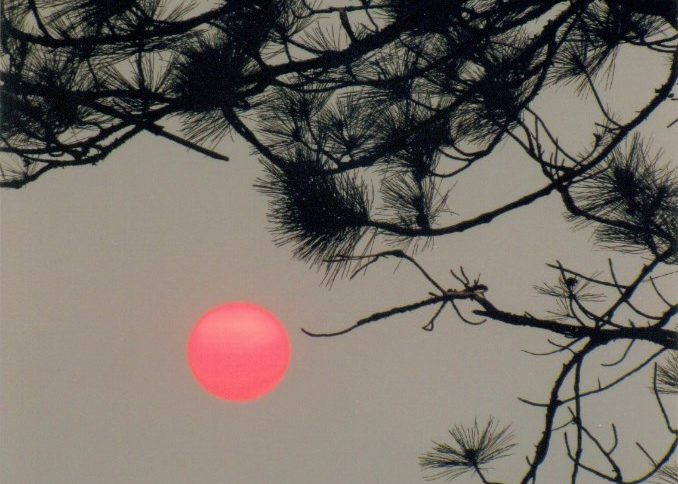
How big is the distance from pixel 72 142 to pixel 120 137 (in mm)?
107

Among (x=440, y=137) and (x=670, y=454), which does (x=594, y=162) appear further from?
(x=670, y=454)

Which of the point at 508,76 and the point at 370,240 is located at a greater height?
the point at 508,76

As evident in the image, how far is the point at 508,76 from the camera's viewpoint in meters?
1.53

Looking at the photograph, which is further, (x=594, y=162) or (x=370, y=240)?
(x=370, y=240)

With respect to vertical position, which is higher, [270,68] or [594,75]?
[594,75]

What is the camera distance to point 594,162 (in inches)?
54.8

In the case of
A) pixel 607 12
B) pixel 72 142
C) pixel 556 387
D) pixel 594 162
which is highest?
pixel 607 12

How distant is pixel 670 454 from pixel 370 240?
2.45 ft

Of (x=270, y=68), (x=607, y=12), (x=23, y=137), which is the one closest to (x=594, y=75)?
(x=607, y=12)

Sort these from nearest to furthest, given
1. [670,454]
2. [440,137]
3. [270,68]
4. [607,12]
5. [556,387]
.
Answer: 1. [670,454]
2. [556,387]
3. [270,68]
4. [607,12]
5. [440,137]

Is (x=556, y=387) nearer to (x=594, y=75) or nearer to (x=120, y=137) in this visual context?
(x=594, y=75)

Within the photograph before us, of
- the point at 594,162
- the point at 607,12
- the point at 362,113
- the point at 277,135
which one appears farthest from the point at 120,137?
the point at 607,12

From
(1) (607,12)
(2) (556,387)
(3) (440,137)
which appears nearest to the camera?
(2) (556,387)

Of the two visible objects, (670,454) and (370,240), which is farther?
(370,240)
